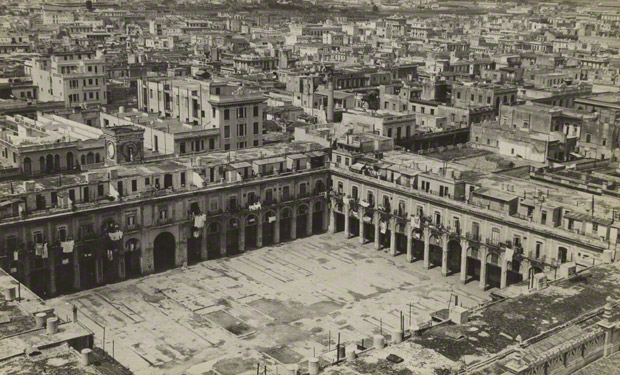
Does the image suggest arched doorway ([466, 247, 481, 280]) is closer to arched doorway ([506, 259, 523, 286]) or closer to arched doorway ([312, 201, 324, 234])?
arched doorway ([506, 259, 523, 286])

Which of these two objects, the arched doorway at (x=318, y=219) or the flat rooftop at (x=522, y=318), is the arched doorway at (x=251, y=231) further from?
the flat rooftop at (x=522, y=318)

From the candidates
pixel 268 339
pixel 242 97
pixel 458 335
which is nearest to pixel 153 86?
pixel 242 97

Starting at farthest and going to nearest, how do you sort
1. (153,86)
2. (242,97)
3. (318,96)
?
(318,96) < (153,86) < (242,97)

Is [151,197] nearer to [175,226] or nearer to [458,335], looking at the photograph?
[175,226]

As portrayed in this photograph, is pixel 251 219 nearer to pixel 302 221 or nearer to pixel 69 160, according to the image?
pixel 302 221

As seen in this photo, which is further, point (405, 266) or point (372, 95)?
point (372, 95)

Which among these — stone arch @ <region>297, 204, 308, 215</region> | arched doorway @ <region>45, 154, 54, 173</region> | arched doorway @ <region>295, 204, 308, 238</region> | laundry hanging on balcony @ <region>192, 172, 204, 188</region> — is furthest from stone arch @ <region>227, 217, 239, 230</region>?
arched doorway @ <region>45, 154, 54, 173</region>

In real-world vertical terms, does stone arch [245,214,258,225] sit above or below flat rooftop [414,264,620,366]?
below
